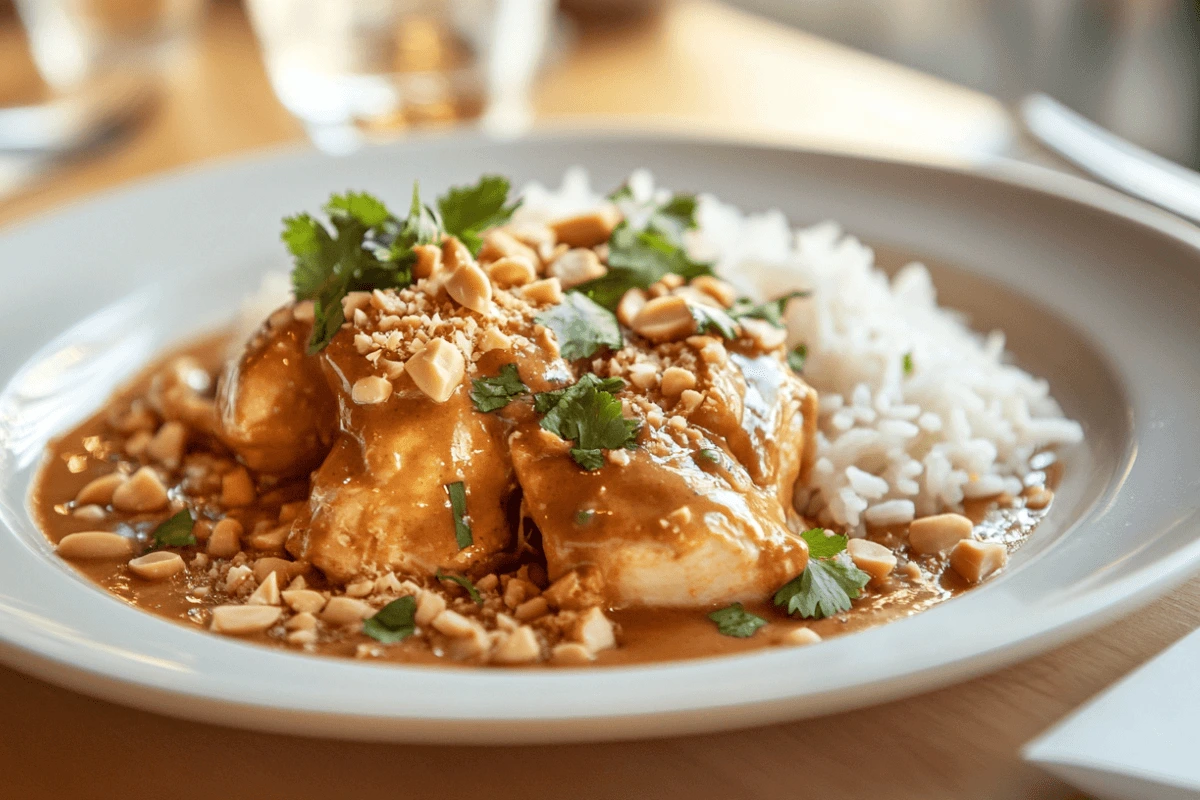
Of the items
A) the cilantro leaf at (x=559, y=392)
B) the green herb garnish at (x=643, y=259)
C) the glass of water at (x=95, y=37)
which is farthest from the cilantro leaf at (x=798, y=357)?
the glass of water at (x=95, y=37)

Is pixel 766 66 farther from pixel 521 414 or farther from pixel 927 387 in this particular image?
pixel 521 414

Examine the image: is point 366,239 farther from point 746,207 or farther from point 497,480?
point 746,207

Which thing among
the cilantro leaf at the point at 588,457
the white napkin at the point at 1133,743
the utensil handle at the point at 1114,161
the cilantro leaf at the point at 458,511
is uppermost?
the utensil handle at the point at 1114,161

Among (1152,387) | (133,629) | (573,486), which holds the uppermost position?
(1152,387)

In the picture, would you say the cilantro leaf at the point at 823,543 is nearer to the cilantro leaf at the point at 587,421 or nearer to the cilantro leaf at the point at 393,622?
the cilantro leaf at the point at 587,421

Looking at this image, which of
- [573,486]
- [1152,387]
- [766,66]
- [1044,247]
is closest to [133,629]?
[573,486]

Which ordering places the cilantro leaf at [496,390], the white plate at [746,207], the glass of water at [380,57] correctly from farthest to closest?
the glass of water at [380,57]
the cilantro leaf at [496,390]
the white plate at [746,207]
